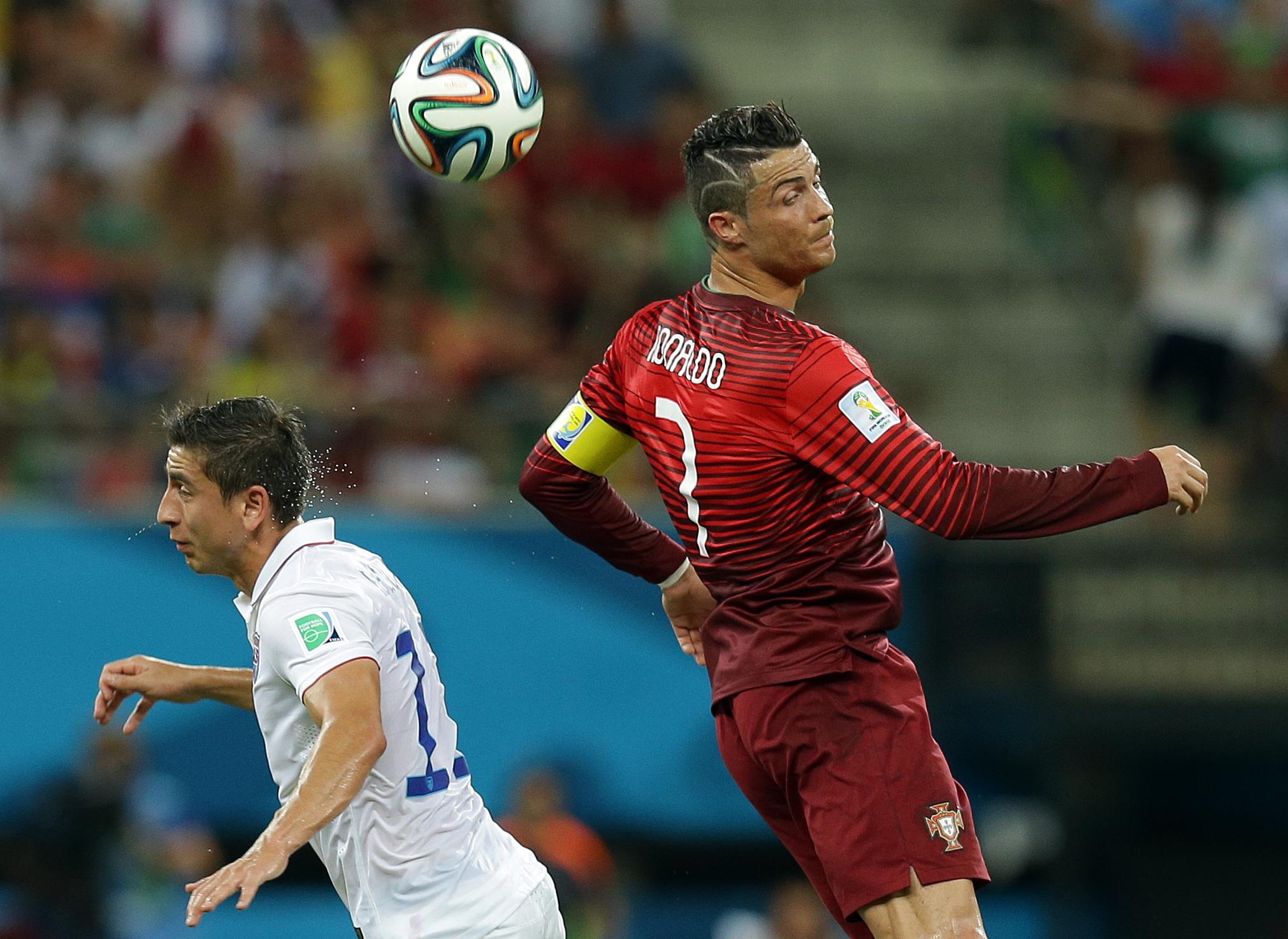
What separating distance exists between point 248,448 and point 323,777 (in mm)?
989

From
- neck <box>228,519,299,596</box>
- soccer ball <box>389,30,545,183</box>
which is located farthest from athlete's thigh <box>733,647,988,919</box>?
soccer ball <box>389,30,545,183</box>

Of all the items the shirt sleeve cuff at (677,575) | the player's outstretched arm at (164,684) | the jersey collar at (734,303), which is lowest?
the player's outstretched arm at (164,684)

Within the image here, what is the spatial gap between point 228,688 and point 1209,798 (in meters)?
8.95

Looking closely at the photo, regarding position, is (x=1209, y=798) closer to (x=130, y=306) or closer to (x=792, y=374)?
(x=130, y=306)

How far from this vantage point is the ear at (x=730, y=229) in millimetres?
5504

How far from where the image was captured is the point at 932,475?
203 inches

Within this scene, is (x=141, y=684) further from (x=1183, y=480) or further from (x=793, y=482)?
(x=1183, y=480)

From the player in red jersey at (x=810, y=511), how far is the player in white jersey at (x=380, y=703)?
778 mm

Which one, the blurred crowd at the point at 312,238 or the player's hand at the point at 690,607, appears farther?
the blurred crowd at the point at 312,238

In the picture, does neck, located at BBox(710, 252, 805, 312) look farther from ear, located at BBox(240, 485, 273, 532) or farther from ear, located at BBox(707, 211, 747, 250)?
ear, located at BBox(240, 485, 273, 532)

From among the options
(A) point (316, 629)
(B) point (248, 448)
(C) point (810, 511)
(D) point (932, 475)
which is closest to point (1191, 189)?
(C) point (810, 511)

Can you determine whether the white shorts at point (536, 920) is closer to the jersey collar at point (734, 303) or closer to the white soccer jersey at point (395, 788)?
the white soccer jersey at point (395, 788)

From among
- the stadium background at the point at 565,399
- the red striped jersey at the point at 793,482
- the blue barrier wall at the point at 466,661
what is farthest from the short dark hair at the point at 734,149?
the blue barrier wall at the point at 466,661

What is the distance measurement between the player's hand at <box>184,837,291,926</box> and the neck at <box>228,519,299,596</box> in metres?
0.92
